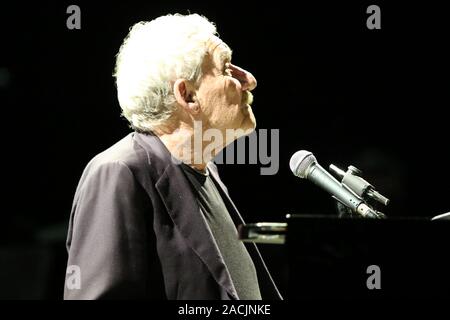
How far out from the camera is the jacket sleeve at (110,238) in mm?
1313

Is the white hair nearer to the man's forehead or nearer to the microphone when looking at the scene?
the man's forehead

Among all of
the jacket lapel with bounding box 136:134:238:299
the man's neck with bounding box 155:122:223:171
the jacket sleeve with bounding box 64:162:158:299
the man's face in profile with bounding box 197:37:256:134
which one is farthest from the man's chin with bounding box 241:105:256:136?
the jacket sleeve with bounding box 64:162:158:299

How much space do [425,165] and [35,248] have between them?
1.66m

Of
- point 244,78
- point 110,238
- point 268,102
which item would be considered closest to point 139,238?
point 110,238

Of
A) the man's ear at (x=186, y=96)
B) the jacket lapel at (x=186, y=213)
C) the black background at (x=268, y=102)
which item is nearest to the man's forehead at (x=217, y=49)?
the man's ear at (x=186, y=96)

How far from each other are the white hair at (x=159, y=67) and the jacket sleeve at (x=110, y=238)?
254mm

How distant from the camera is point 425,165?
260 cm

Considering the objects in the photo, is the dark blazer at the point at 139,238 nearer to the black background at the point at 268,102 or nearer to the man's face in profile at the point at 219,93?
the man's face in profile at the point at 219,93

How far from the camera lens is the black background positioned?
2352 millimetres

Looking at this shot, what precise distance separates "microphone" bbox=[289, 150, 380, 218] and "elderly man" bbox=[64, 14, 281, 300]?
0.21 m

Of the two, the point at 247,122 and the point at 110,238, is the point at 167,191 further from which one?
the point at 247,122

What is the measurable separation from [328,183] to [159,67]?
0.53 m

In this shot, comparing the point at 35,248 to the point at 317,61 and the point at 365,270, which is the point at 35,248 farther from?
the point at 365,270
